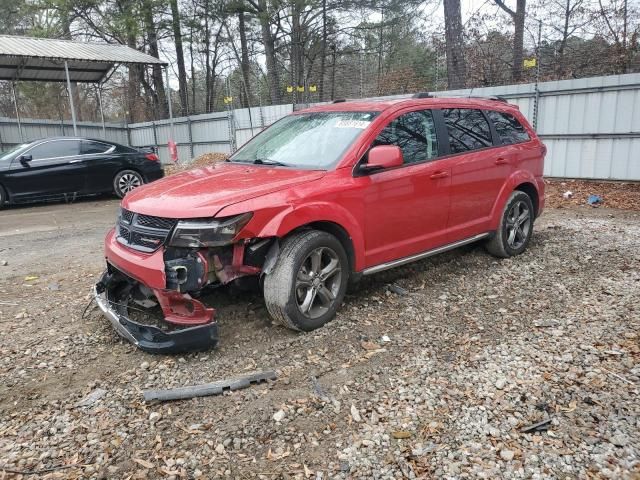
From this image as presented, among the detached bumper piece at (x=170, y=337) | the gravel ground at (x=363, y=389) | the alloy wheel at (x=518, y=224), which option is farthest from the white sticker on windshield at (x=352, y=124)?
the alloy wheel at (x=518, y=224)

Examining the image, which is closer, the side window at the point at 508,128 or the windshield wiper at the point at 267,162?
the windshield wiper at the point at 267,162

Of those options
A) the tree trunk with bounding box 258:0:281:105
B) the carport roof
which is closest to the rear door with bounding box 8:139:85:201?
the carport roof

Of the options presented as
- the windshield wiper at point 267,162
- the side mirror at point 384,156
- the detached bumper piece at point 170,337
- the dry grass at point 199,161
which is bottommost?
the dry grass at point 199,161

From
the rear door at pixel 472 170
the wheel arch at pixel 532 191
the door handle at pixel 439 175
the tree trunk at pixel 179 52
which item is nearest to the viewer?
the door handle at pixel 439 175

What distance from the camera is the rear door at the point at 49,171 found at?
1001 centimetres

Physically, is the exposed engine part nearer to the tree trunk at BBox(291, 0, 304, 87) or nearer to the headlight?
the headlight

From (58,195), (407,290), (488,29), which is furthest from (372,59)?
(407,290)

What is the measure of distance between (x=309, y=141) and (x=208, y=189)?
1.16 metres

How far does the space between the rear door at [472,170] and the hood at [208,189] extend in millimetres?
1652

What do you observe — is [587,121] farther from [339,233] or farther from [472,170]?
[339,233]

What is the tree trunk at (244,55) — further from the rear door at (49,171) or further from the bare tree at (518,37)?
the rear door at (49,171)

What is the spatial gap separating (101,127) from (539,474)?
23.2m

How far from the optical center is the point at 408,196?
443cm

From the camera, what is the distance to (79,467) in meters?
2.49
